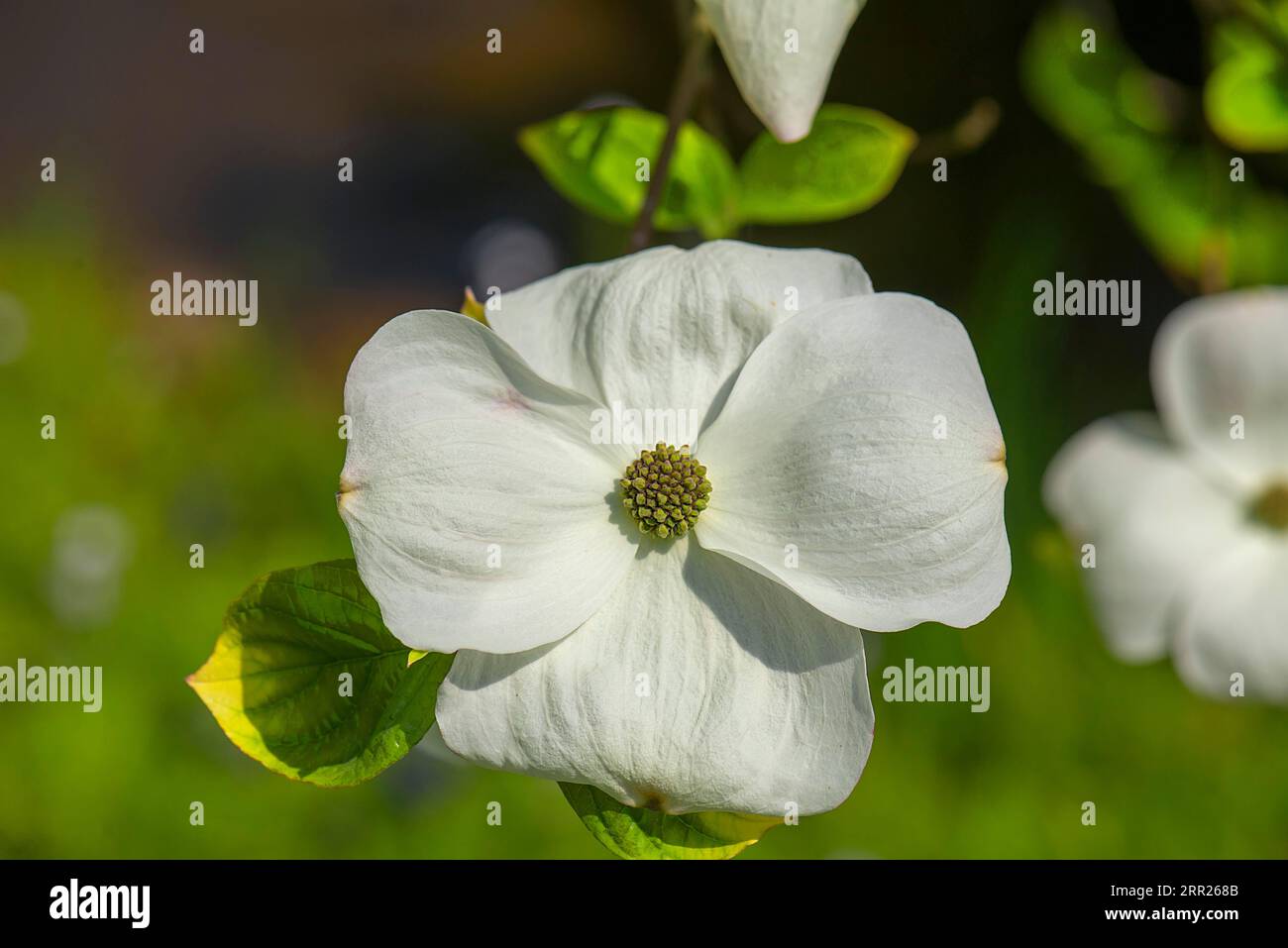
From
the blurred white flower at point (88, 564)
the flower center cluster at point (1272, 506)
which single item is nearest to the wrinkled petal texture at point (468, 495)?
the flower center cluster at point (1272, 506)

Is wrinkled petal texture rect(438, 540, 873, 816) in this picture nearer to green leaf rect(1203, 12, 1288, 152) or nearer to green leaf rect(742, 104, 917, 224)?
green leaf rect(742, 104, 917, 224)

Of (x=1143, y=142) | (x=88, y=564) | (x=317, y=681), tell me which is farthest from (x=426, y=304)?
(x=317, y=681)

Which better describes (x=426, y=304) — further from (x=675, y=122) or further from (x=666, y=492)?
(x=666, y=492)

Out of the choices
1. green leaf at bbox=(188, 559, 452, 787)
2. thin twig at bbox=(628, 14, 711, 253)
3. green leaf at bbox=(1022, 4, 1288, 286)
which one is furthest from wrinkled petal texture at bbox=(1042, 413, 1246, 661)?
green leaf at bbox=(188, 559, 452, 787)

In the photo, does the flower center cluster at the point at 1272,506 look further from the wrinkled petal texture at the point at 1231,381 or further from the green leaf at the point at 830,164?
the green leaf at the point at 830,164
